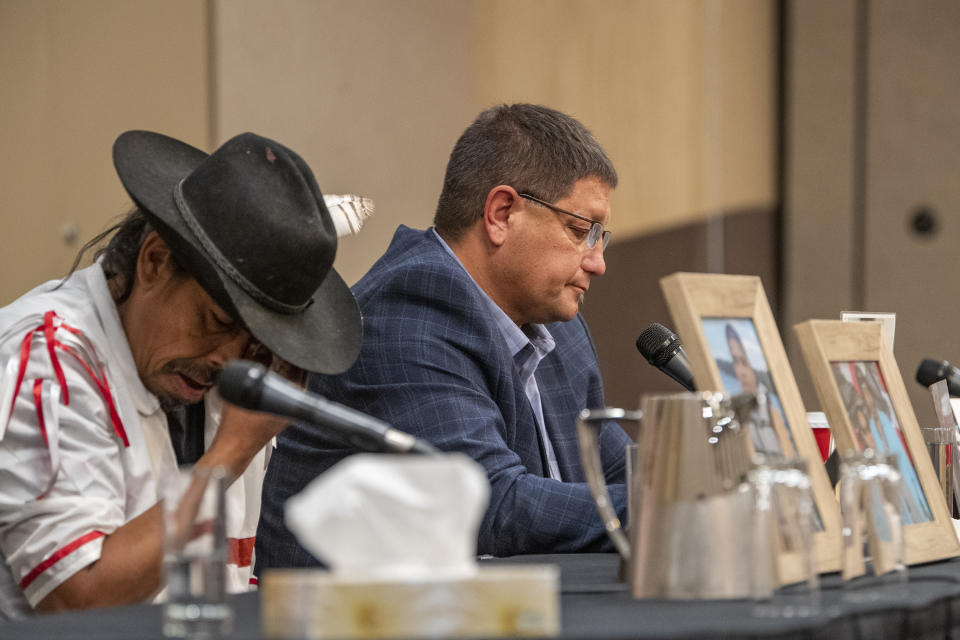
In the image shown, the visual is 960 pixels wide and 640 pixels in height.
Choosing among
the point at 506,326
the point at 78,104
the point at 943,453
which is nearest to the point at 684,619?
the point at 943,453

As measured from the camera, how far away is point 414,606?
0.74m

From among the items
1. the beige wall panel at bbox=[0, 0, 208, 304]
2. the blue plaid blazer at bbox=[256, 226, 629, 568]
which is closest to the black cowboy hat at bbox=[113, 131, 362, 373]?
the blue plaid blazer at bbox=[256, 226, 629, 568]

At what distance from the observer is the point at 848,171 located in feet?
14.0

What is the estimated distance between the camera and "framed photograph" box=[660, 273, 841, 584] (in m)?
1.10

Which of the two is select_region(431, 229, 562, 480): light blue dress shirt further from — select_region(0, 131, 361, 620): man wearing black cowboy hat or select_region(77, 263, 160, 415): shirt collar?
select_region(77, 263, 160, 415): shirt collar

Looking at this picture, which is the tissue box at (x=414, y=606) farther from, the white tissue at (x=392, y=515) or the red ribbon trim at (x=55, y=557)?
the red ribbon trim at (x=55, y=557)

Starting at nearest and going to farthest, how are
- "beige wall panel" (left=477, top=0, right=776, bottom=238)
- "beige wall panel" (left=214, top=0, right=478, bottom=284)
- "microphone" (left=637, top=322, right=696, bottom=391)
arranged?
"microphone" (left=637, top=322, right=696, bottom=391), "beige wall panel" (left=214, top=0, right=478, bottom=284), "beige wall panel" (left=477, top=0, right=776, bottom=238)

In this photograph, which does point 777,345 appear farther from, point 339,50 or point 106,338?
point 339,50

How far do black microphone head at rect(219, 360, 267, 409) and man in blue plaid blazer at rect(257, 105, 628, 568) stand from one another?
2.01ft

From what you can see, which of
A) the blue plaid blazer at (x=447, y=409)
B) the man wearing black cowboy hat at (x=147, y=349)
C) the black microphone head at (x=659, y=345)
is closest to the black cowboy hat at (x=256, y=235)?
the man wearing black cowboy hat at (x=147, y=349)

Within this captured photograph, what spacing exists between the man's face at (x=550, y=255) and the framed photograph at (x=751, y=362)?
31.5 inches

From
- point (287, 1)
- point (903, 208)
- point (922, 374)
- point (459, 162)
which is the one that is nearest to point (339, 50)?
point (287, 1)

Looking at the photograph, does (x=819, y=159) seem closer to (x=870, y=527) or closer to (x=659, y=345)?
(x=659, y=345)

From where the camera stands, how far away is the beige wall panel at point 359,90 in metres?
3.39
